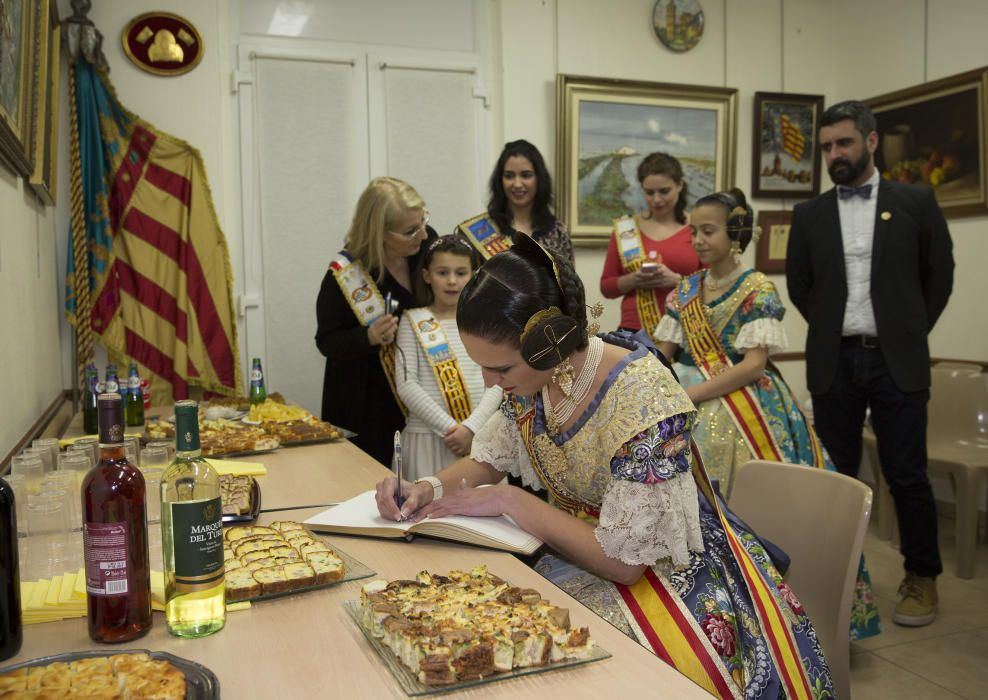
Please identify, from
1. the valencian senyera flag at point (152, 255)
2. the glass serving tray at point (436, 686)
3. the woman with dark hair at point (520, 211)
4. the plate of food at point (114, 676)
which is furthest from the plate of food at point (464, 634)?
the valencian senyera flag at point (152, 255)

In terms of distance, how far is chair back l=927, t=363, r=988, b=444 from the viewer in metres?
4.19

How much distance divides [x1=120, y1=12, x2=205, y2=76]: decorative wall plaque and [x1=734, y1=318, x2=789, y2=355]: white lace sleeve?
2.92 m

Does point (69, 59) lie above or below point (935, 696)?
above

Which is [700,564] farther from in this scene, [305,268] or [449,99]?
[449,99]

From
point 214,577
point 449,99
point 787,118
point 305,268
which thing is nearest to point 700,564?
point 214,577

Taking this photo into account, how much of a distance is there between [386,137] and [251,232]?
866 millimetres

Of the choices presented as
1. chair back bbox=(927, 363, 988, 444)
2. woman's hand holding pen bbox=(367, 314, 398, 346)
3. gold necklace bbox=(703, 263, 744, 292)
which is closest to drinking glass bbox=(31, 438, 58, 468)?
woman's hand holding pen bbox=(367, 314, 398, 346)

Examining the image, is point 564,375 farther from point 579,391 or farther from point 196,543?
point 196,543

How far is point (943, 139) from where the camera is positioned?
14.8 feet

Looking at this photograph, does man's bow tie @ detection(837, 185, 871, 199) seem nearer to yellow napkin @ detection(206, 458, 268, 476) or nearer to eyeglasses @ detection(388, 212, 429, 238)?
eyeglasses @ detection(388, 212, 429, 238)

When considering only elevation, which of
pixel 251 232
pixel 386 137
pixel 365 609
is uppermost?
pixel 386 137

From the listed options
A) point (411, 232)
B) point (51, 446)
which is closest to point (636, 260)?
point (411, 232)

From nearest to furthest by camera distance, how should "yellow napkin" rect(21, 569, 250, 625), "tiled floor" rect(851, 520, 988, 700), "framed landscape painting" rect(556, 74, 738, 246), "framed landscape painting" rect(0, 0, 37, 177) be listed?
"yellow napkin" rect(21, 569, 250, 625) < "framed landscape painting" rect(0, 0, 37, 177) < "tiled floor" rect(851, 520, 988, 700) < "framed landscape painting" rect(556, 74, 738, 246)

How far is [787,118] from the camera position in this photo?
5.28 meters
